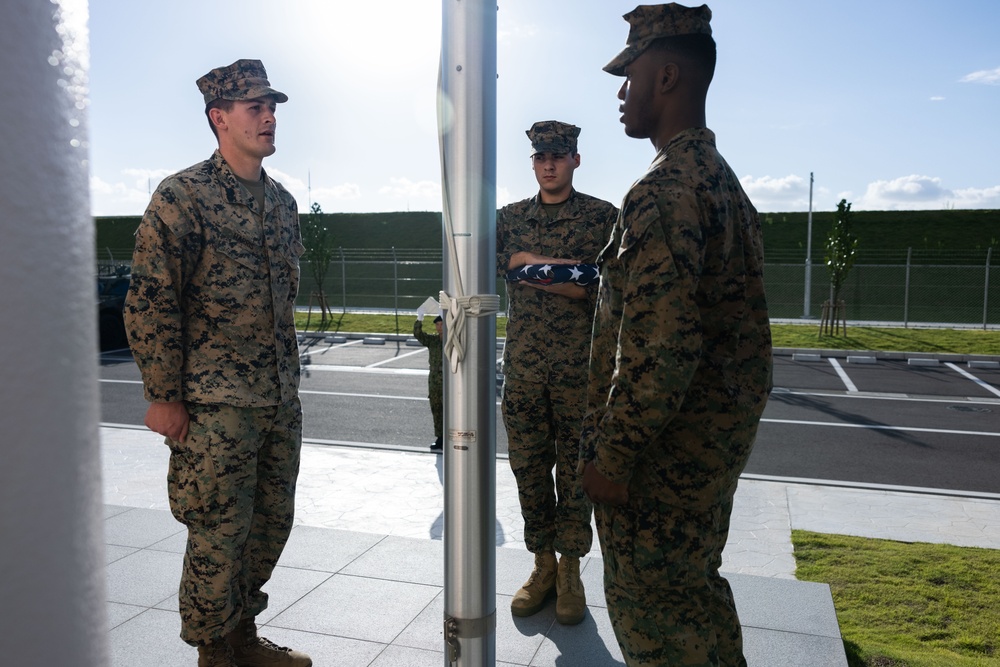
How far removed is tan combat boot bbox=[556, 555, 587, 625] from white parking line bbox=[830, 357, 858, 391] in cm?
936

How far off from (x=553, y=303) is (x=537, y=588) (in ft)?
4.51

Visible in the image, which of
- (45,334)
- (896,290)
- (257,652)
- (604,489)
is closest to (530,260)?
(604,489)

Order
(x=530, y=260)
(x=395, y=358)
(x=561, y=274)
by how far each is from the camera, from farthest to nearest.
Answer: (x=395, y=358) → (x=530, y=260) → (x=561, y=274)

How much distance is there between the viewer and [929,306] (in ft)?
109

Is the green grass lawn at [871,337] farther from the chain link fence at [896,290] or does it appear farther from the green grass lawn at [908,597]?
the green grass lawn at [908,597]

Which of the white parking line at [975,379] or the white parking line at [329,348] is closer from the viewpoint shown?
the white parking line at [975,379]

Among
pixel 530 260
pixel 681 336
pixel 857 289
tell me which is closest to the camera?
pixel 681 336

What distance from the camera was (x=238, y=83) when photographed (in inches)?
124

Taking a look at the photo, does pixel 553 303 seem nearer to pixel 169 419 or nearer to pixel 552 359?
pixel 552 359

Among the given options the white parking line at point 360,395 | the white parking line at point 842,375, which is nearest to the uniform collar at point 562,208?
the white parking line at point 360,395

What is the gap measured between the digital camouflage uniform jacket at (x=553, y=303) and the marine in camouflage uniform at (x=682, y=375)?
1.36m

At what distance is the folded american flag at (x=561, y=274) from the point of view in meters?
3.94

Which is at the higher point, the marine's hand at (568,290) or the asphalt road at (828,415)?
the marine's hand at (568,290)

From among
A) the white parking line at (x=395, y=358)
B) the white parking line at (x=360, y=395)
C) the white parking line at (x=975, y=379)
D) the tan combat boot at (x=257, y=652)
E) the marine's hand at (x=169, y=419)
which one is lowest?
the white parking line at (x=395, y=358)
